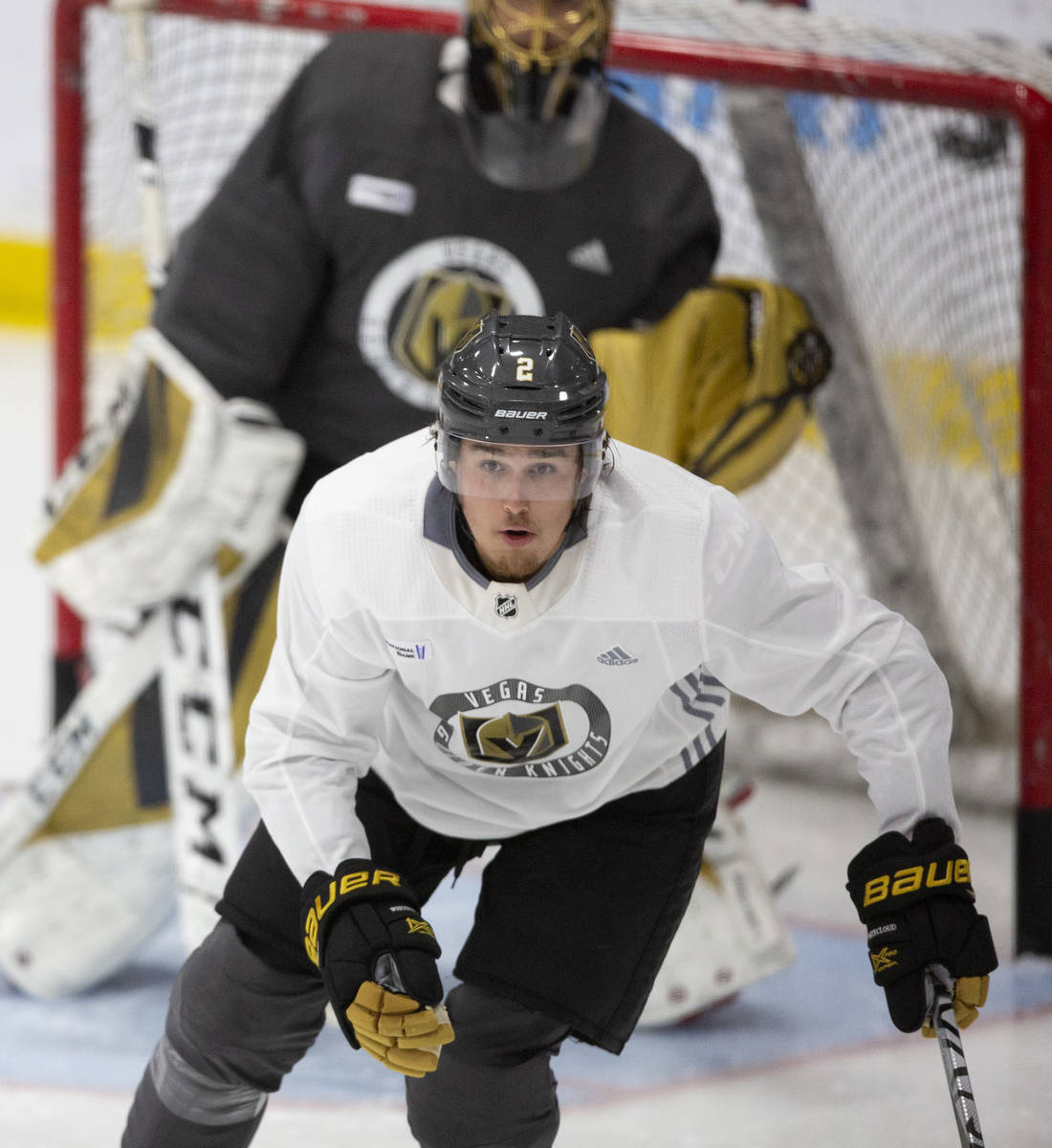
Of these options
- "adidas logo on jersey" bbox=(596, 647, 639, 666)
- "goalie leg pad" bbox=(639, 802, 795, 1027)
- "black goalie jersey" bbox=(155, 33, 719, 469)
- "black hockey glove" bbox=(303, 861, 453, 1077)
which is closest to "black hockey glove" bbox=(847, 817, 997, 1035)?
"adidas logo on jersey" bbox=(596, 647, 639, 666)

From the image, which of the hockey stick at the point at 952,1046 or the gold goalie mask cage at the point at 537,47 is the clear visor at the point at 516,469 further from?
the gold goalie mask cage at the point at 537,47

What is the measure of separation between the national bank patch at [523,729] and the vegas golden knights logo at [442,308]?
3.09 ft

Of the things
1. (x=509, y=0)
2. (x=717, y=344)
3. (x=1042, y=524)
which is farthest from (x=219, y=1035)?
(x=1042, y=524)

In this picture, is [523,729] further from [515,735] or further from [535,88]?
[535,88]

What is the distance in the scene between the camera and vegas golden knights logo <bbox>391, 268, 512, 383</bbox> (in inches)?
89.4

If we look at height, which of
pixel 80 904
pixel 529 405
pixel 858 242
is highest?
pixel 529 405

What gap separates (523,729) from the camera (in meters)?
1.42

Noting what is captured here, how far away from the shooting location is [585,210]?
225cm

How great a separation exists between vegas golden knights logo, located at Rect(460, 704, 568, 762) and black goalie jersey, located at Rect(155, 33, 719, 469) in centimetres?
95

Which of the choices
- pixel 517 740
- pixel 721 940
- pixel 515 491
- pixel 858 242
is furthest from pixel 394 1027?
pixel 858 242

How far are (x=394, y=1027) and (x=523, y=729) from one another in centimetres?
28

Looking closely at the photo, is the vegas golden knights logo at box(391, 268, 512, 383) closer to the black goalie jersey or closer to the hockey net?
the black goalie jersey

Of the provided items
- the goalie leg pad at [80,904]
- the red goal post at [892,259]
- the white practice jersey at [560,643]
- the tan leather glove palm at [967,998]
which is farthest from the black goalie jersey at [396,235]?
the tan leather glove palm at [967,998]

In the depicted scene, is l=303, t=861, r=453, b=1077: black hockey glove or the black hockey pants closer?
l=303, t=861, r=453, b=1077: black hockey glove
